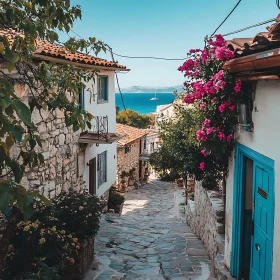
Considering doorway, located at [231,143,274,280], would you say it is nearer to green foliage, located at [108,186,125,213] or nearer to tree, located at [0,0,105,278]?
tree, located at [0,0,105,278]

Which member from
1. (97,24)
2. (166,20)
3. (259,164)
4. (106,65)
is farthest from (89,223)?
(166,20)

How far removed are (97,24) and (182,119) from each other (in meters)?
3.49

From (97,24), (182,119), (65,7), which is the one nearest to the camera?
(65,7)

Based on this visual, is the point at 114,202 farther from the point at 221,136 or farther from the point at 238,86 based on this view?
the point at 238,86

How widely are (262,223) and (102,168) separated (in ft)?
32.8

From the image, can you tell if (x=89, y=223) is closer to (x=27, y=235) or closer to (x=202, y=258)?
(x=27, y=235)

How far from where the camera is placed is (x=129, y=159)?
28.8 m

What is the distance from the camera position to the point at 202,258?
7852 millimetres

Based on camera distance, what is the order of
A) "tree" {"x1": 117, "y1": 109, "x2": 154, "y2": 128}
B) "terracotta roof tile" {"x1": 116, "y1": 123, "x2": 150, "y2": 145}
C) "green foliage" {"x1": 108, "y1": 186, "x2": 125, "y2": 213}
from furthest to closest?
"tree" {"x1": 117, "y1": 109, "x2": 154, "y2": 128} → "terracotta roof tile" {"x1": 116, "y1": 123, "x2": 150, "y2": 145} → "green foliage" {"x1": 108, "y1": 186, "x2": 125, "y2": 213}

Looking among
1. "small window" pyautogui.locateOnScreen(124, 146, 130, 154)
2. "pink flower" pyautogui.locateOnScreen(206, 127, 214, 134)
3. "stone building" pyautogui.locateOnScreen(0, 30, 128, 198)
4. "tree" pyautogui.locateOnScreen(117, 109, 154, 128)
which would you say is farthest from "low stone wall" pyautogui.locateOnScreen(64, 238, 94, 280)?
"tree" pyautogui.locateOnScreen(117, 109, 154, 128)

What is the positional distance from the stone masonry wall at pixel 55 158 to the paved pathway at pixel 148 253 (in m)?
1.80

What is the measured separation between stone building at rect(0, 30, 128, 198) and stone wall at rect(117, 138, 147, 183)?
33.8 ft

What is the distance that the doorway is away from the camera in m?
4.37

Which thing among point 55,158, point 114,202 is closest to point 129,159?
point 114,202
